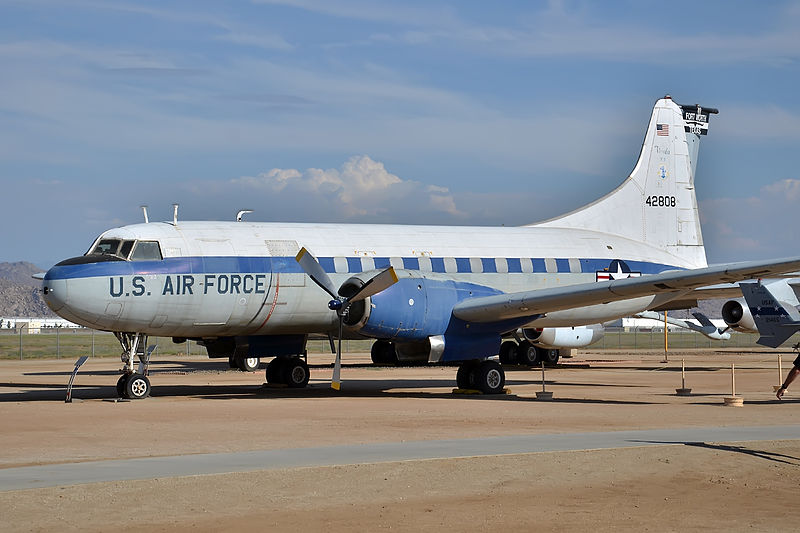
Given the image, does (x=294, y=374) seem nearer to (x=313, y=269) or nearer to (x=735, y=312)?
(x=313, y=269)

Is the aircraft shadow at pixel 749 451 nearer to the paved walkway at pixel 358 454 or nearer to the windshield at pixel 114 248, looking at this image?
the paved walkway at pixel 358 454

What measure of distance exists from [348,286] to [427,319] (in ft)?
6.38

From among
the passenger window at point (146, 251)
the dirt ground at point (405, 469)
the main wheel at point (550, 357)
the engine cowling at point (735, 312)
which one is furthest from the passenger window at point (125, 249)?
the engine cowling at point (735, 312)

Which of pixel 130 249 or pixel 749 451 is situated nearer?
pixel 749 451

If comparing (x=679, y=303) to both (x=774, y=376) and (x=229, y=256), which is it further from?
(x=229, y=256)

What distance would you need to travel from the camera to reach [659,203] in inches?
1268

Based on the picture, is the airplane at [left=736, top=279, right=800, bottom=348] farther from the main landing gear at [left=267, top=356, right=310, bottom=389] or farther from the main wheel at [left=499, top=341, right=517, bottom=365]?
the main wheel at [left=499, top=341, right=517, bottom=365]

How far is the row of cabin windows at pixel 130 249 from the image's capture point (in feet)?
75.5

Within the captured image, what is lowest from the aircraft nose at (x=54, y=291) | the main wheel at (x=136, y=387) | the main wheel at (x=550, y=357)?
the main wheel at (x=136, y=387)

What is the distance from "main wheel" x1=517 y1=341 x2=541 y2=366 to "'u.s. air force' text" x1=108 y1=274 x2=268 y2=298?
61.6 feet

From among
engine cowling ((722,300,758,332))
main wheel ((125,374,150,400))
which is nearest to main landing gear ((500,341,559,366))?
engine cowling ((722,300,758,332))

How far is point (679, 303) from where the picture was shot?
A: 36.5 meters

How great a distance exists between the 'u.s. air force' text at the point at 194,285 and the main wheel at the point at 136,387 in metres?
2.12

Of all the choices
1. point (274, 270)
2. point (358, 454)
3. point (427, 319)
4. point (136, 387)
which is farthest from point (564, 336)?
point (358, 454)
